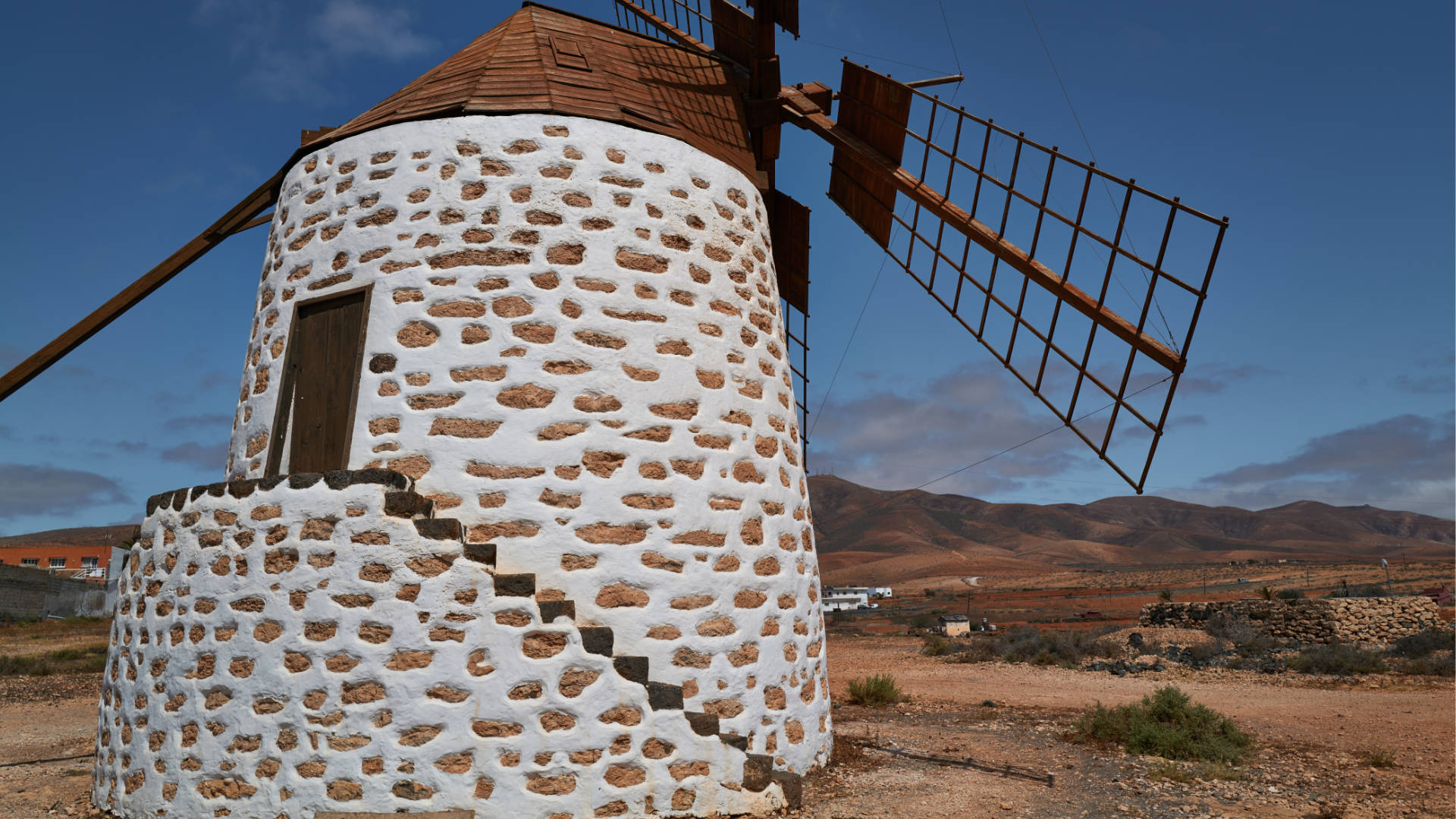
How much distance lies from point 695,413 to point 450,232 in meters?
2.11

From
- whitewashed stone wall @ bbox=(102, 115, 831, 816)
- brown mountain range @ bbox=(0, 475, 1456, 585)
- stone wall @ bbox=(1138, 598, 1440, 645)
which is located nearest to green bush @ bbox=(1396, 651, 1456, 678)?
stone wall @ bbox=(1138, 598, 1440, 645)

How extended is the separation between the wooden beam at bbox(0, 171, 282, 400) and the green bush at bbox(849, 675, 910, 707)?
923cm

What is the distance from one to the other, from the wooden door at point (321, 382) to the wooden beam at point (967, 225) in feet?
16.8

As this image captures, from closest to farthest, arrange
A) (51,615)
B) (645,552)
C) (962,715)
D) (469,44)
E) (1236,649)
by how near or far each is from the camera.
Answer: (645,552), (469,44), (962,715), (1236,649), (51,615)

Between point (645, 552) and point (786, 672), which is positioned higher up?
point (645, 552)

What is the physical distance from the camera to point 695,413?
6.02 meters

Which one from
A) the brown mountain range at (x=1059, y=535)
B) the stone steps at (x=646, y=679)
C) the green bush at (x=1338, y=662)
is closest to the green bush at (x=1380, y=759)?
the stone steps at (x=646, y=679)

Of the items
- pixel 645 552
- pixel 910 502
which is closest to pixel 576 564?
pixel 645 552

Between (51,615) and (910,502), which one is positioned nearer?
(51,615)

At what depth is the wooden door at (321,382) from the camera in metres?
5.81

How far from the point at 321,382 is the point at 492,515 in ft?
5.75

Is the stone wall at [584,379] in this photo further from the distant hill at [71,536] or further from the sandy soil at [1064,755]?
the distant hill at [71,536]

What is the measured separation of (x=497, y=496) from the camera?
540 centimetres

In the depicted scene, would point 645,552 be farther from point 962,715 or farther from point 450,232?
point 962,715
